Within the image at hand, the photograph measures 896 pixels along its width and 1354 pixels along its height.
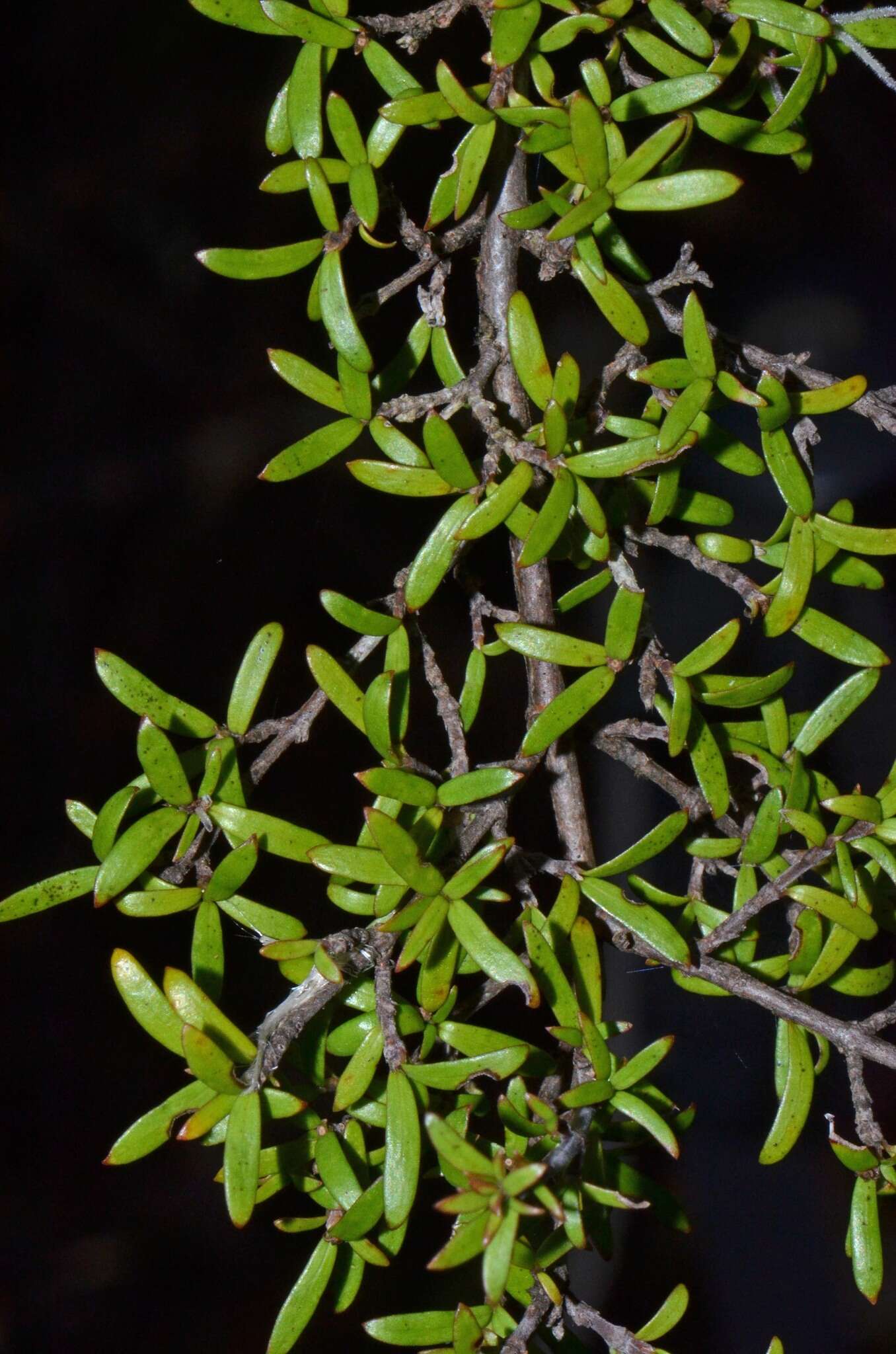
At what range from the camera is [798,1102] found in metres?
0.47

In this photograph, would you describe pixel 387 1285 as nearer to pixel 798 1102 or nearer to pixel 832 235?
pixel 798 1102

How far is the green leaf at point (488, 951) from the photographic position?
39 cm

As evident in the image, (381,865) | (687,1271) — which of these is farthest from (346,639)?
(687,1271)

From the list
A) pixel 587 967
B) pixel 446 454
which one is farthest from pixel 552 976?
pixel 446 454

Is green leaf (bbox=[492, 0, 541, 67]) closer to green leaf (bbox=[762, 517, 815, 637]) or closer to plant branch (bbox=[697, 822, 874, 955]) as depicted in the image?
green leaf (bbox=[762, 517, 815, 637])

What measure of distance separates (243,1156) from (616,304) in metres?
0.36

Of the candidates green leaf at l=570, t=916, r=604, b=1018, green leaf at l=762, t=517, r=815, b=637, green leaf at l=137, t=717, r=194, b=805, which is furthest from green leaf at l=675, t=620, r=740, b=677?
green leaf at l=137, t=717, r=194, b=805

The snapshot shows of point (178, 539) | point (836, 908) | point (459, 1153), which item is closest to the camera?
point (459, 1153)

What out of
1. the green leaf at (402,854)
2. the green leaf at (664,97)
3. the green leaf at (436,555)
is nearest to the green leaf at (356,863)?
the green leaf at (402,854)

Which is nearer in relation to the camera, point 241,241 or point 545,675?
point 545,675

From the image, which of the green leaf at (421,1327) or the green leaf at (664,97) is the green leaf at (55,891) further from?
the green leaf at (664,97)

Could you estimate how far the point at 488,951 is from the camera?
0.40 meters

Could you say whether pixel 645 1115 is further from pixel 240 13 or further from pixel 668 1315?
pixel 240 13

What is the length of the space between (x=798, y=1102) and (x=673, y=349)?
512 mm
